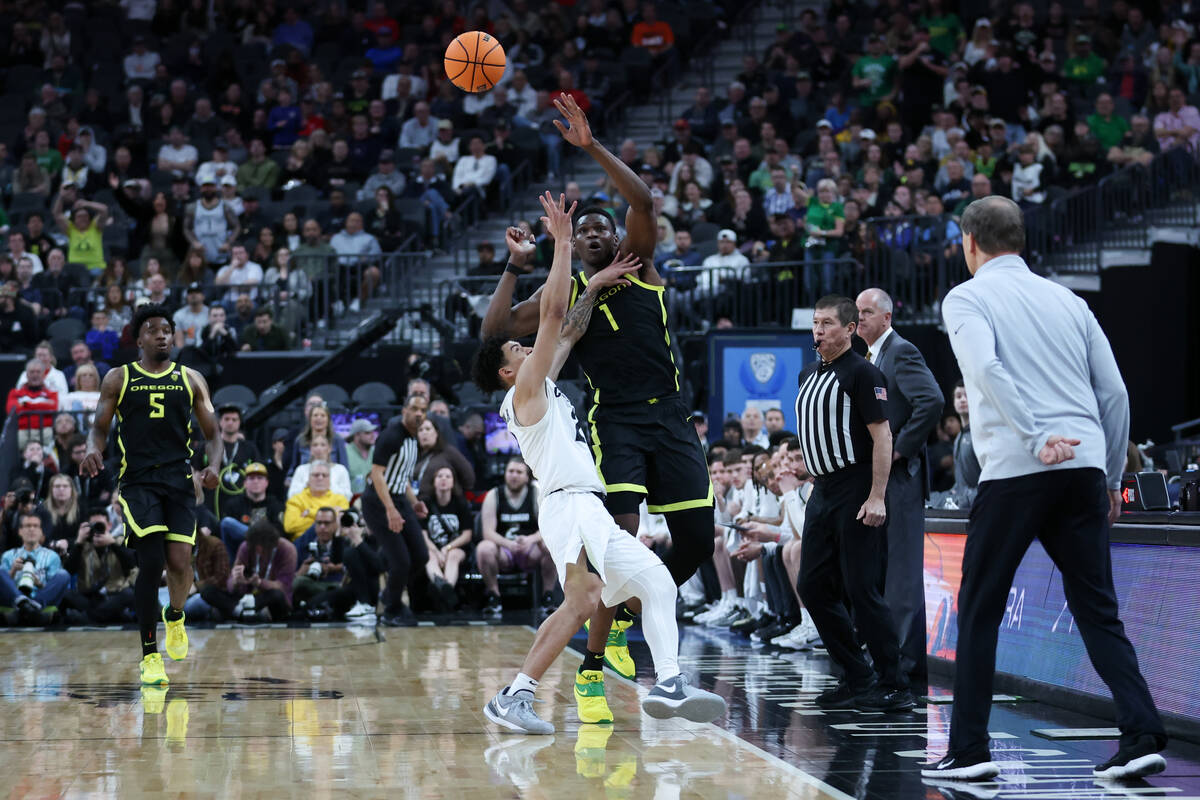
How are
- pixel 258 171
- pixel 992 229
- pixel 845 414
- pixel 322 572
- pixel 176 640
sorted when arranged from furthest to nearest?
1. pixel 258 171
2. pixel 322 572
3. pixel 176 640
4. pixel 845 414
5. pixel 992 229

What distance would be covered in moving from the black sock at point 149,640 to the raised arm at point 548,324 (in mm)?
3186

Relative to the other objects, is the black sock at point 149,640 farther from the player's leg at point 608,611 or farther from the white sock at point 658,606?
the white sock at point 658,606

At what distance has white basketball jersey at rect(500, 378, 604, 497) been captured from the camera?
21.0 feet

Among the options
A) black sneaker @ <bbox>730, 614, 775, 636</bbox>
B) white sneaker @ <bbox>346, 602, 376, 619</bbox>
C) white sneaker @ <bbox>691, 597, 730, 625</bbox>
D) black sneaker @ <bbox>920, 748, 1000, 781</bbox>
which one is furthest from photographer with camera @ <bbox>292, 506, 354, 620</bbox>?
black sneaker @ <bbox>920, 748, 1000, 781</bbox>

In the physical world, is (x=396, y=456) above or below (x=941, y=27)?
below

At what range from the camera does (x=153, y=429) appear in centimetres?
880

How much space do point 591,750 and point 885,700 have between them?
1.77 m

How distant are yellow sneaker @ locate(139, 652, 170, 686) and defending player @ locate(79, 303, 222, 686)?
0.43m

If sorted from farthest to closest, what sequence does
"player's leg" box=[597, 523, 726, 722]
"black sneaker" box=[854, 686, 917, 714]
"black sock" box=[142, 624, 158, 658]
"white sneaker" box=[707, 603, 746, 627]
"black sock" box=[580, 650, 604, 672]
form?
"white sneaker" box=[707, 603, 746, 627], "black sock" box=[142, 624, 158, 658], "black sneaker" box=[854, 686, 917, 714], "black sock" box=[580, 650, 604, 672], "player's leg" box=[597, 523, 726, 722]

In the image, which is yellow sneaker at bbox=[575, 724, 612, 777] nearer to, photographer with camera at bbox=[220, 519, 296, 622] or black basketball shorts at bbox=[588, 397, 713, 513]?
black basketball shorts at bbox=[588, 397, 713, 513]

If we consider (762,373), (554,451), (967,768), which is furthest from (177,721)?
(762,373)

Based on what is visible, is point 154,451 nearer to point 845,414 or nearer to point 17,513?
point 845,414

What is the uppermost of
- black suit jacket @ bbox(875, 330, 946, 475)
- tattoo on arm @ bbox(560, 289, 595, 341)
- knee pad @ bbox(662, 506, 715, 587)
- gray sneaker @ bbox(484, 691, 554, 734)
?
tattoo on arm @ bbox(560, 289, 595, 341)

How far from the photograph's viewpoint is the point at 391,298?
58.8 feet
